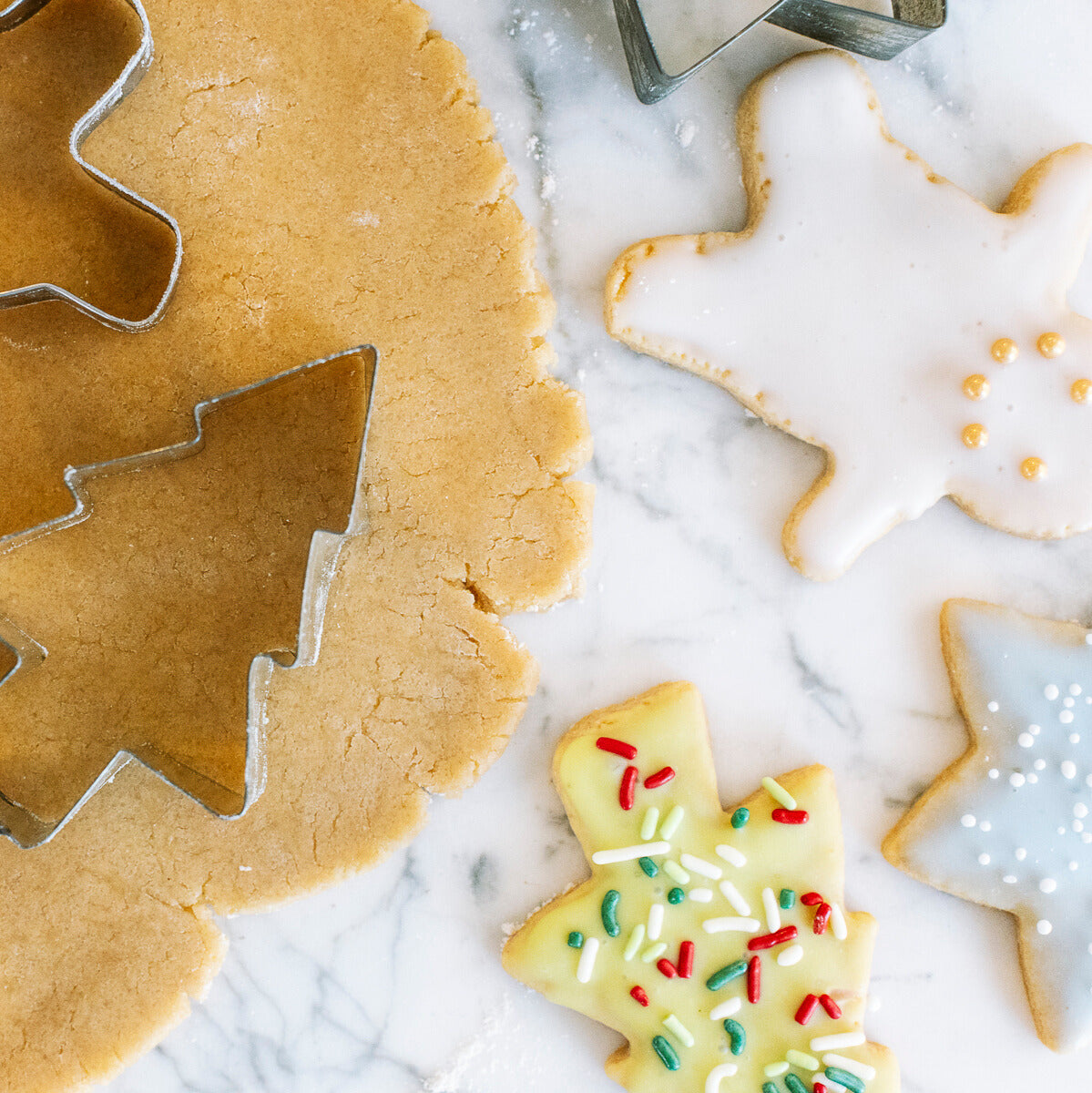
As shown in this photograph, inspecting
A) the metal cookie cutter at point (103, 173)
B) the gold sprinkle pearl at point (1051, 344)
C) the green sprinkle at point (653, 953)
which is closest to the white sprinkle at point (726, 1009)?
the green sprinkle at point (653, 953)

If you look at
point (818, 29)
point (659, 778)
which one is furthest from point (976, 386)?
point (659, 778)

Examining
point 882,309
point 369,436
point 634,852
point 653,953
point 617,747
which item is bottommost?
point 653,953

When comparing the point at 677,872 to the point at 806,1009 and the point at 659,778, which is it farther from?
the point at 806,1009

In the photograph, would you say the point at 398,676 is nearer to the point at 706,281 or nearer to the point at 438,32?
the point at 706,281

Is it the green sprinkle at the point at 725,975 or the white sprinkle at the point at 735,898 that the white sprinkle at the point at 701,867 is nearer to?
the white sprinkle at the point at 735,898

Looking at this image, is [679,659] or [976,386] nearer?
[976,386]

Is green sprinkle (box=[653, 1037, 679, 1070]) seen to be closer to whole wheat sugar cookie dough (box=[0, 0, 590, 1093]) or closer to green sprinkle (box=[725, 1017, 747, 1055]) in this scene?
green sprinkle (box=[725, 1017, 747, 1055])

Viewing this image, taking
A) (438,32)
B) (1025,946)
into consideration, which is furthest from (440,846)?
(438,32)
